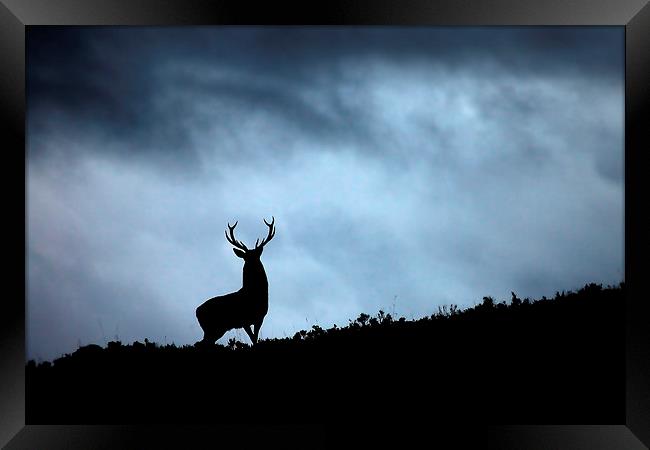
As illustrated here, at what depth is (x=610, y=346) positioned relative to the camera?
4.43 m

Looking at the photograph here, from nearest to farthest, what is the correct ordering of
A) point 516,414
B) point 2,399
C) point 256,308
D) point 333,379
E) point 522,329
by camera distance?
point 2,399 → point 516,414 → point 333,379 → point 522,329 → point 256,308

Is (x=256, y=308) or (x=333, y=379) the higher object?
(x=256, y=308)

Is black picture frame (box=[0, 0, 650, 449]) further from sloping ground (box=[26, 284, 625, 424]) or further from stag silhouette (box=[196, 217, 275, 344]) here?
stag silhouette (box=[196, 217, 275, 344])

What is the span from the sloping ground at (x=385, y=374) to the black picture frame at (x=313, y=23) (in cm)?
32

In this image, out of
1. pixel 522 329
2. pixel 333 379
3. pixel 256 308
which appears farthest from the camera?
pixel 256 308

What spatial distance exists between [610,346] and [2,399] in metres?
4.11

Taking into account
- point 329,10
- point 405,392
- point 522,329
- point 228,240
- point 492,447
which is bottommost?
point 492,447

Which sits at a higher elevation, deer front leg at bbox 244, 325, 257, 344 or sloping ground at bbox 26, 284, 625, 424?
deer front leg at bbox 244, 325, 257, 344

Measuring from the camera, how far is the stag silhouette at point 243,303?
6.00m

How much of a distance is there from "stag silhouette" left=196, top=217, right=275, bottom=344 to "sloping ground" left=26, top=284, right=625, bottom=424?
79 centimetres

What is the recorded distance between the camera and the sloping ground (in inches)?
154

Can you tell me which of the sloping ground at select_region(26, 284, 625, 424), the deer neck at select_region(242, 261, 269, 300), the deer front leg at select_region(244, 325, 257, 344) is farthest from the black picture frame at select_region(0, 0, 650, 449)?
the deer neck at select_region(242, 261, 269, 300)

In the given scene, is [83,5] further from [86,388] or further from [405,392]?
[405,392]

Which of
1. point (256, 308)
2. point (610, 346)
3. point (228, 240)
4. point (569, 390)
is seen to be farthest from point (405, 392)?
point (228, 240)
